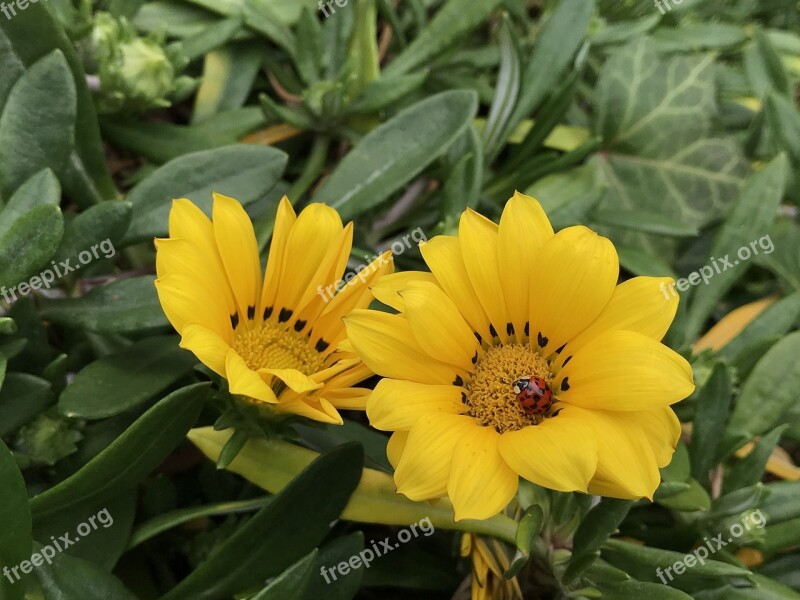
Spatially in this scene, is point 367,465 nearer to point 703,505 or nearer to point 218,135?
point 703,505

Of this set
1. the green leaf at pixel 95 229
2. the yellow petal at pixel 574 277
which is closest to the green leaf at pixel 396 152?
the green leaf at pixel 95 229

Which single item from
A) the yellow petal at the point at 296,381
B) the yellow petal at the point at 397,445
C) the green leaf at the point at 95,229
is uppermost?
the green leaf at the point at 95,229

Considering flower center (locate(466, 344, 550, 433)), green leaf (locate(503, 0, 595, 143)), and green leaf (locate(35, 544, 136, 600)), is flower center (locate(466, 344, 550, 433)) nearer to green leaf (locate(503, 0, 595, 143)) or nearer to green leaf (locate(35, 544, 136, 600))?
green leaf (locate(35, 544, 136, 600))

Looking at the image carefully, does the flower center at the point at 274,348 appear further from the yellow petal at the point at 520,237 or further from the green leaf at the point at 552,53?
the green leaf at the point at 552,53

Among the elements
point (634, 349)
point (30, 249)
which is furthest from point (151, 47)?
point (634, 349)

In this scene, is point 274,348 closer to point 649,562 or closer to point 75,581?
point 75,581

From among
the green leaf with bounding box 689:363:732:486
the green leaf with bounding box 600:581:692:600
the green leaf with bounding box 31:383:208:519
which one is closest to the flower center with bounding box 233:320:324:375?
the green leaf with bounding box 31:383:208:519
